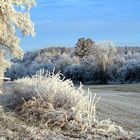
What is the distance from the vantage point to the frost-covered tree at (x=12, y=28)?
12.3 metres

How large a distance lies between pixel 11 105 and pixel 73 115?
227 cm

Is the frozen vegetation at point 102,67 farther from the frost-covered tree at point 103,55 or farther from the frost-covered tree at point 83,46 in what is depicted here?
the frost-covered tree at point 83,46

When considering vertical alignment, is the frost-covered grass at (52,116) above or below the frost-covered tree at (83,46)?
below

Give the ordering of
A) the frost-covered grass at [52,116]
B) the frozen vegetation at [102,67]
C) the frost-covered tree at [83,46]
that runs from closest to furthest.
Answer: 1. the frost-covered grass at [52,116]
2. the frozen vegetation at [102,67]
3. the frost-covered tree at [83,46]

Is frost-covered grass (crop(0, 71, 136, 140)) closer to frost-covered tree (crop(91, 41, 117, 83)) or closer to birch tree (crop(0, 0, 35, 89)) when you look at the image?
birch tree (crop(0, 0, 35, 89))

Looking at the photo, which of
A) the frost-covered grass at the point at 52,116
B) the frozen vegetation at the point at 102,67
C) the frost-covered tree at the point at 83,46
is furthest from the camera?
the frost-covered tree at the point at 83,46

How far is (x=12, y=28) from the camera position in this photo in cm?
1251

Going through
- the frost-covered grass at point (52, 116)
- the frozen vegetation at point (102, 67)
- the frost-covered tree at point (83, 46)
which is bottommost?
the frost-covered grass at point (52, 116)

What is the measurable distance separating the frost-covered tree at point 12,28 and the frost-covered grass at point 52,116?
1568 mm

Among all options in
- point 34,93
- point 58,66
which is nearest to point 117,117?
point 34,93

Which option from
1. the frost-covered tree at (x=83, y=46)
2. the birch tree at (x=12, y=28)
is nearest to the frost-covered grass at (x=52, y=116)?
the birch tree at (x=12, y=28)

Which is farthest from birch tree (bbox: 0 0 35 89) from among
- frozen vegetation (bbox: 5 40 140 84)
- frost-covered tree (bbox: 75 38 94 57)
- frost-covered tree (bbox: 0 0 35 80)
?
frost-covered tree (bbox: 75 38 94 57)

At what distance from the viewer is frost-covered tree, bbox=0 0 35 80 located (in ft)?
40.5

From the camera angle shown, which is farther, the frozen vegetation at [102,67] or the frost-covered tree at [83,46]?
the frost-covered tree at [83,46]
